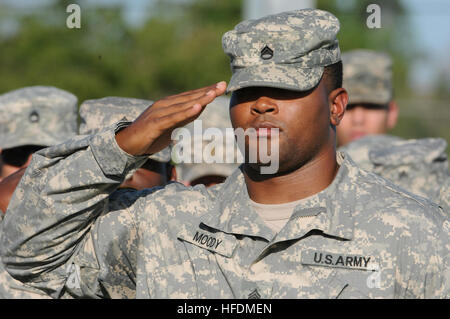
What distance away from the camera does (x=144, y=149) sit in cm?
341

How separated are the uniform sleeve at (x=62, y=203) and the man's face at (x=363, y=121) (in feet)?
13.0

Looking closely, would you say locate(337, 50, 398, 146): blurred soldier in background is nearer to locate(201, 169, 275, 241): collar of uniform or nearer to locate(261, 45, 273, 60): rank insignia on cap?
locate(201, 169, 275, 241): collar of uniform

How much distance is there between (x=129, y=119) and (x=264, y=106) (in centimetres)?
140

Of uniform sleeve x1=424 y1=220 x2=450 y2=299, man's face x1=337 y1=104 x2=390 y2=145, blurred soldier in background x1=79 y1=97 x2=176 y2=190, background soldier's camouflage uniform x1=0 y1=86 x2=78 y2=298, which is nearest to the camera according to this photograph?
uniform sleeve x1=424 y1=220 x2=450 y2=299

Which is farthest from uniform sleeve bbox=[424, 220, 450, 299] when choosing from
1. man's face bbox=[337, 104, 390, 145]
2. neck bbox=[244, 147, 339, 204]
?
man's face bbox=[337, 104, 390, 145]

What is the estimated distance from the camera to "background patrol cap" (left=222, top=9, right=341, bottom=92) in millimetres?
3529

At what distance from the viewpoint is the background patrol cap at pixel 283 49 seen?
3.53m

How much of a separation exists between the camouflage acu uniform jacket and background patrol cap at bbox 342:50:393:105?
375 centimetres

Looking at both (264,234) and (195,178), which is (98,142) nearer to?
(264,234)

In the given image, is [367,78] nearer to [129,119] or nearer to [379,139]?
[379,139]

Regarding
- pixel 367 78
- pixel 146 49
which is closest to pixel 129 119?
pixel 367 78

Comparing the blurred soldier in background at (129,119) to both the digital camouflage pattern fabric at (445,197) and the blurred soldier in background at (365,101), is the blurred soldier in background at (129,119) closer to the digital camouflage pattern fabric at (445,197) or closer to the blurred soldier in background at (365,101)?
the digital camouflage pattern fabric at (445,197)

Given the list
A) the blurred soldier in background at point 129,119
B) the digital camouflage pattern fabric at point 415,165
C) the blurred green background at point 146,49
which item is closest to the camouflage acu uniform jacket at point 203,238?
the blurred soldier in background at point 129,119
